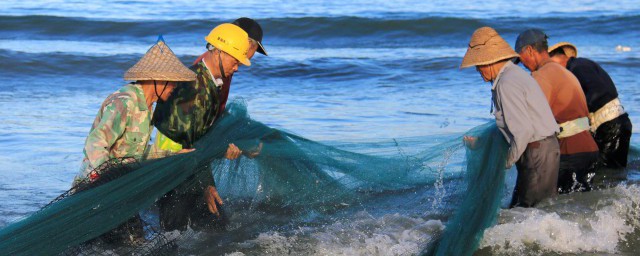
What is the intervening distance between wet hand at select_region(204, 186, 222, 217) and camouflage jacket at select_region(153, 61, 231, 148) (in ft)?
0.96

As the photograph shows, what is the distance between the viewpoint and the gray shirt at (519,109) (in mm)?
5262

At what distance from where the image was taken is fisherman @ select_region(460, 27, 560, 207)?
528cm

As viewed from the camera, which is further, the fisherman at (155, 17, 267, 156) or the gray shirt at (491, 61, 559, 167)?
the gray shirt at (491, 61, 559, 167)

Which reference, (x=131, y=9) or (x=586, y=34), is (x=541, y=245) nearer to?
(x=586, y=34)

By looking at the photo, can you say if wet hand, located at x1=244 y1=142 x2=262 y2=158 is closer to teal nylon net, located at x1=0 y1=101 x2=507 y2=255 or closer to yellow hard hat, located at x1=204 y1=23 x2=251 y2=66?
teal nylon net, located at x1=0 y1=101 x2=507 y2=255

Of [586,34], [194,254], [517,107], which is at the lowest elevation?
[586,34]

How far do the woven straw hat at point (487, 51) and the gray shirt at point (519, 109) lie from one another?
0.10 m

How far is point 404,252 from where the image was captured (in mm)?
5344

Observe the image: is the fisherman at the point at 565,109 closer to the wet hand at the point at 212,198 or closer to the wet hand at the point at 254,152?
the wet hand at the point at 254,152

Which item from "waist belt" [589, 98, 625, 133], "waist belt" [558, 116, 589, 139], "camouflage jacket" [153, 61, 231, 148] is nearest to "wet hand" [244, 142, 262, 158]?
"camouflage jacket" [153, 61, 231, 148]

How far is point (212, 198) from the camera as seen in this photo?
5.28 meters

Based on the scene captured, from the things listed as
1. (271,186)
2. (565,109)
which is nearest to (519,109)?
(565,109)

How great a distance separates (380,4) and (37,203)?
21.6 m

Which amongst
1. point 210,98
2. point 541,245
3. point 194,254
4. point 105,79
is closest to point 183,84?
point 210,98
